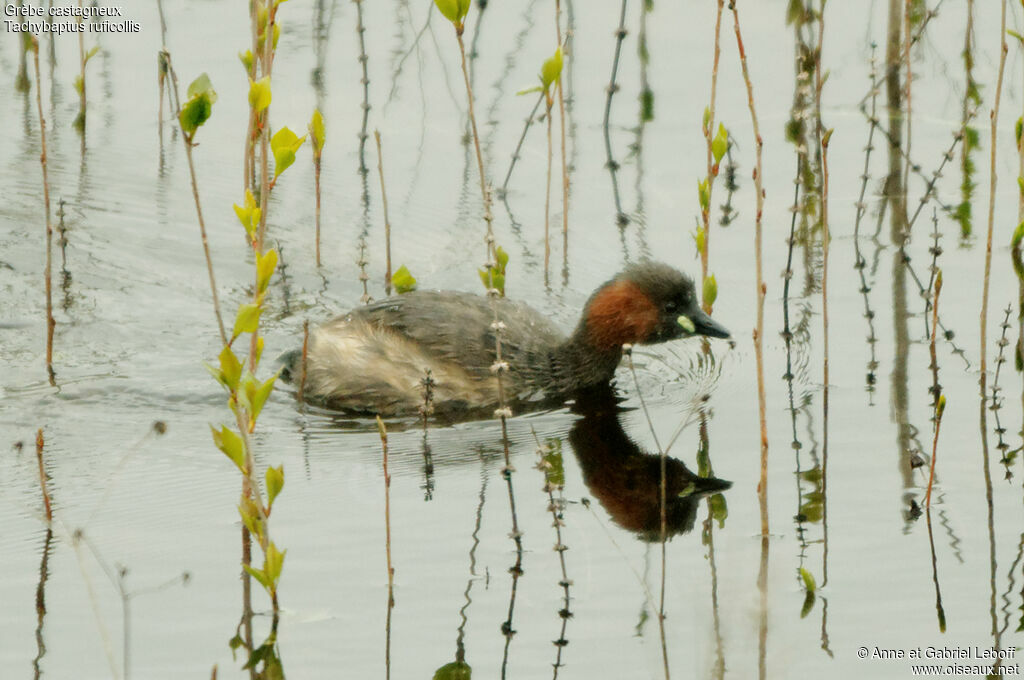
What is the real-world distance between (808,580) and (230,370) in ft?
6.22

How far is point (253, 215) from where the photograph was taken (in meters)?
4.39

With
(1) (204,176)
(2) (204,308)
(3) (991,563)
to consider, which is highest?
(1) (204,176)

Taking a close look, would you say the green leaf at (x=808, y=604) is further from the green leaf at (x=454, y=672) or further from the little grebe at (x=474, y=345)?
the little grebe at (x=474, y=345)

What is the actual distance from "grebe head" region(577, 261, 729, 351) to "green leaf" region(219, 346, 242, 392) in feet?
11.2

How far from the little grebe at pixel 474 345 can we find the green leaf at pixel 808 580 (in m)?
2.16

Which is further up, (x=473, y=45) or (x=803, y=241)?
(x=473, y=45)

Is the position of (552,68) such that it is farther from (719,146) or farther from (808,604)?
(808,604)

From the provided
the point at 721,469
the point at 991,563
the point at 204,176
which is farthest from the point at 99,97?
the point at 991,563

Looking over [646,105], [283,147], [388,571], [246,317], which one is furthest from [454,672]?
[646,105]

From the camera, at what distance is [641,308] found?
7258 mm

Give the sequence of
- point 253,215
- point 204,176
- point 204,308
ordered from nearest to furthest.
Answer: point 253,215 → point 204,308 → point 204,176

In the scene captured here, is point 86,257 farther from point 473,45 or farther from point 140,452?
point 473,45

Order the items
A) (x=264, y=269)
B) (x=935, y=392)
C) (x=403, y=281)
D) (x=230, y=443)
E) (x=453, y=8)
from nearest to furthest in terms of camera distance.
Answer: (x=230, y=443)
(x=264, y=269)
(x=453, y=8)
(x=935, y=392)
(x=403, y=281)

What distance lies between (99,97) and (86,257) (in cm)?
214
